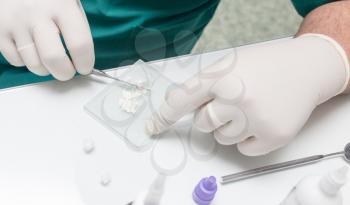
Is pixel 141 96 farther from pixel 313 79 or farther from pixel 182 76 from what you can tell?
pixel 313 79

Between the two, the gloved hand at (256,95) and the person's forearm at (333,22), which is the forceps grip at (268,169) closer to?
the gloved hand at (256,95)

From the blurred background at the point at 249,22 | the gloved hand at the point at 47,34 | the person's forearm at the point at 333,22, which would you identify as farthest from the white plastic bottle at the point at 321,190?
the blurred background at the point at 249,22

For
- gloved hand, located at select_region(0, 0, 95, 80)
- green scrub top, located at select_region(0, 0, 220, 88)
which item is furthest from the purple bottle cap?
green scrub top, located at select_region(0, 0, 220, 88)

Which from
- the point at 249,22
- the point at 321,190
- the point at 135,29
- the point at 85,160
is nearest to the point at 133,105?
the point at 85,160

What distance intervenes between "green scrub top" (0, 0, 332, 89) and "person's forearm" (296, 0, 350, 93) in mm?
78

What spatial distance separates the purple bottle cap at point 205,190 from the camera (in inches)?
24.7

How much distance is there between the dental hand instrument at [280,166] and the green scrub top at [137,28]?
1.12 feet

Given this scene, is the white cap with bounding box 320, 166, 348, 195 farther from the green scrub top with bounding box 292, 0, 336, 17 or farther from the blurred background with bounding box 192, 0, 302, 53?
the blurred background with bounding box 192, 0, 302, 53

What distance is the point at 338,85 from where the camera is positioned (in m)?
0.73

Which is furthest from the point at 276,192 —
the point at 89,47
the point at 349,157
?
the point at 89,47

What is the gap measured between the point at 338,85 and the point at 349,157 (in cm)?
13

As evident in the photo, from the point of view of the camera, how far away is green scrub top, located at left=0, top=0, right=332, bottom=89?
0.86 metres

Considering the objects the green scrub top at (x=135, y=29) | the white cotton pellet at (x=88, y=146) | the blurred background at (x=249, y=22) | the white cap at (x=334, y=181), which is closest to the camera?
the white cap at (x=334, y=181)

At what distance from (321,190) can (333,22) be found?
0.35 metres
